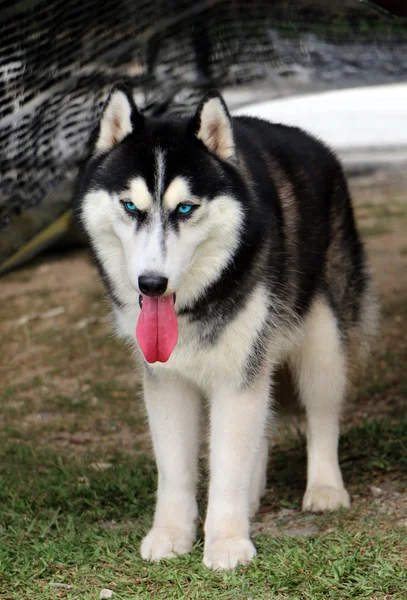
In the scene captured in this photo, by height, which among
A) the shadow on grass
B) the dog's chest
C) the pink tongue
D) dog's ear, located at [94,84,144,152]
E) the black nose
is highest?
dog's ear, located at [94,84,144,152]

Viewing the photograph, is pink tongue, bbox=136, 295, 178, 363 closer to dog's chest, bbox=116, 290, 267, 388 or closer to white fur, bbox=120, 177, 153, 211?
dog's chest, bbox=116, 290, 267, 388

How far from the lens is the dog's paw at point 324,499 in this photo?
4.72m

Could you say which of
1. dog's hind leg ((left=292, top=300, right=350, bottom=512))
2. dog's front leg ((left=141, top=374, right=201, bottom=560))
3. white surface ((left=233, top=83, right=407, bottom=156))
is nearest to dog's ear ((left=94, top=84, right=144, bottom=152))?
dog's front leg ((left=141, top=374, right=201, bottom=560))

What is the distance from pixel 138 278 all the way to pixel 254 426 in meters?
0.93

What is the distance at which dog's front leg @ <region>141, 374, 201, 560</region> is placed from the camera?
4300 millimetres

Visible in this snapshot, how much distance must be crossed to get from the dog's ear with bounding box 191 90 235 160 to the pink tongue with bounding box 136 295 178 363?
2.20ft

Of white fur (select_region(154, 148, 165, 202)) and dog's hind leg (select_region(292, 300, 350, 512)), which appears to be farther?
dog's hind leg (select_region(292, 300, 350, 512))

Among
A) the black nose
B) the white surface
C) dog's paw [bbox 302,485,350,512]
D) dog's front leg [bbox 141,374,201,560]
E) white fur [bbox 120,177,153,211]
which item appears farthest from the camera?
the white surface

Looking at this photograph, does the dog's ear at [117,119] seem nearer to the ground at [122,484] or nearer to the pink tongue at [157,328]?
the pink tongue at [157,328]

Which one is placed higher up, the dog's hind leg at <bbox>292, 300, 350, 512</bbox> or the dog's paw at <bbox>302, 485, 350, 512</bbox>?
the dog's hind leg at <bbox>292, 300, 350, 512</bbox>

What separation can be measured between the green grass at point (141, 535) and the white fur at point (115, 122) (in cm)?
178

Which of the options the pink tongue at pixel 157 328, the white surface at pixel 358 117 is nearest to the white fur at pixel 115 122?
the pink tongue at pixel 157 328

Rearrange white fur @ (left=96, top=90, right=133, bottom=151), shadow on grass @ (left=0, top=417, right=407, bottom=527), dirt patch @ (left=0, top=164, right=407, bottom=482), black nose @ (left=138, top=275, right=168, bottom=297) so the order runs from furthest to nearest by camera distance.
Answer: dirt patch @ (left=0, top=164, right=407, bottom=482)
shadow on grass @ (left=0, top=417, right=407, bottom=527)
white fur @ (left=96, top=90, right=133, bottom=151)
black nose @ (left=138, top=275, right=168, bottom=297)

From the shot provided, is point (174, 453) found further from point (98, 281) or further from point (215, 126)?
point (98, 281)
